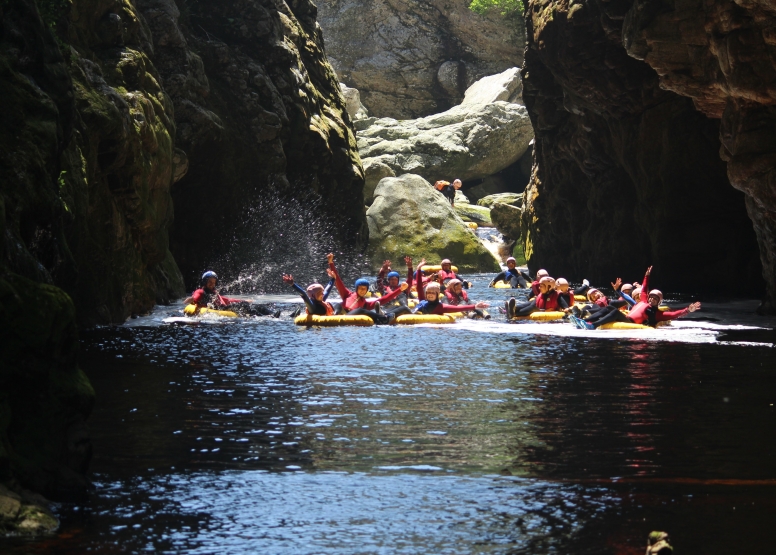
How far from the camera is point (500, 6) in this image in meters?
61.7

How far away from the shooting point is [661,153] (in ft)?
83.1

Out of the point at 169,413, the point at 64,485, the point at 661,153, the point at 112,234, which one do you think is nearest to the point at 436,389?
the point at 169,413

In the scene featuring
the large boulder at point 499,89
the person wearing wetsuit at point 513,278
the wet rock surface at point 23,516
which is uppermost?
the large boulder at point 499,89

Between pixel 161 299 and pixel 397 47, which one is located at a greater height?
pixel 397 47

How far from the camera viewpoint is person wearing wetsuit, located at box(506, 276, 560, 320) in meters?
20.2

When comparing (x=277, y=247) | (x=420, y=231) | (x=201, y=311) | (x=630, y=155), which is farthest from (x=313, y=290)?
(x=420, y=231)

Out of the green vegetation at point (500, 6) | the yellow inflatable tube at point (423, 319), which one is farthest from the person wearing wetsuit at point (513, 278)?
the green vegetation at point (500, 6)

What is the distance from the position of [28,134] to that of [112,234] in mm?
7154

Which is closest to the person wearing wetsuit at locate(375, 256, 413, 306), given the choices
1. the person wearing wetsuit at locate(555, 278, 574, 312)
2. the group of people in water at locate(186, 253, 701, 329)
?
the group of people in water at locate(186, 253, 701, 329)

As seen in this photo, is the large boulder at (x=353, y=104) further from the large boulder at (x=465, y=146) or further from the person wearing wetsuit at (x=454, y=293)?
the person wearing wetsuit at (x=454, y=293)

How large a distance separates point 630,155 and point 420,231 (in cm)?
1445

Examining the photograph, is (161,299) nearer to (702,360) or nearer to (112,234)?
(112,234)

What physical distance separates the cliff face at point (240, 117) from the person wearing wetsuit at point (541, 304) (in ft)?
35.8

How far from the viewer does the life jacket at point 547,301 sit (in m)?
20.6
